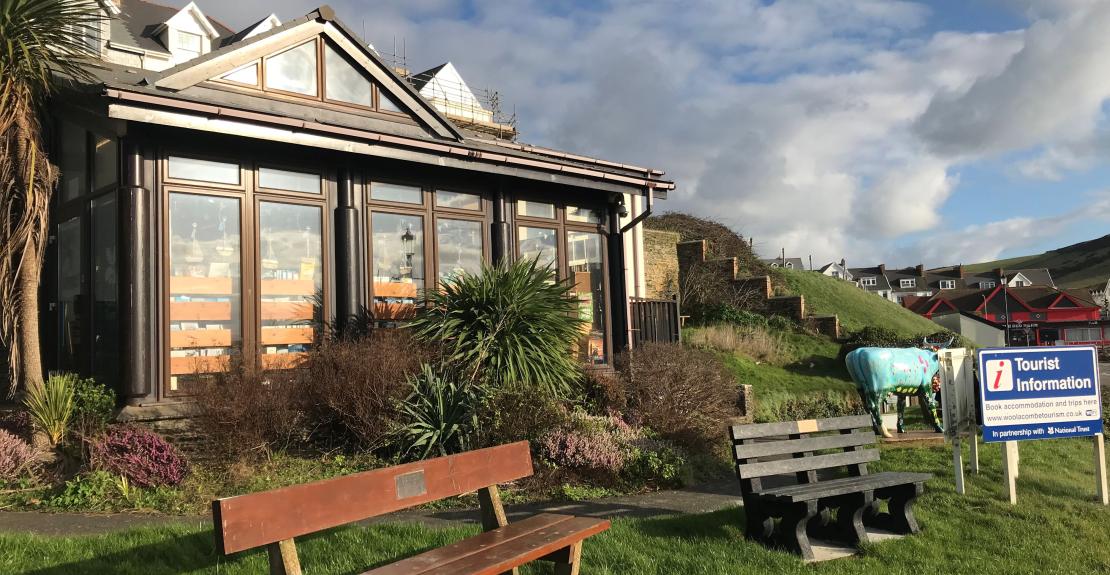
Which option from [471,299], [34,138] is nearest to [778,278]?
[471,299]

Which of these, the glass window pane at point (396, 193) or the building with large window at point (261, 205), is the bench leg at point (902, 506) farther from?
the glass window pane at point (396, 193)

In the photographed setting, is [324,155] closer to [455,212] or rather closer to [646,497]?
[455,212]

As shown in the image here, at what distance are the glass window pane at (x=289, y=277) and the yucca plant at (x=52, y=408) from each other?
7.03 ft

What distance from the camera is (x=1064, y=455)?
10.5m

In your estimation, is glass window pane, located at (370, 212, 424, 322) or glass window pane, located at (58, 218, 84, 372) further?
glass window pane, located at (370, 212, 424, 322)

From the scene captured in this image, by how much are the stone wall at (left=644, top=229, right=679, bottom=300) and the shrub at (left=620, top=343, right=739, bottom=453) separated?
10.1 m

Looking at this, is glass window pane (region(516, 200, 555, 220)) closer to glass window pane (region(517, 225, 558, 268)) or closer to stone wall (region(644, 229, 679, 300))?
glass window pane (region(517, 225, 558, 268))

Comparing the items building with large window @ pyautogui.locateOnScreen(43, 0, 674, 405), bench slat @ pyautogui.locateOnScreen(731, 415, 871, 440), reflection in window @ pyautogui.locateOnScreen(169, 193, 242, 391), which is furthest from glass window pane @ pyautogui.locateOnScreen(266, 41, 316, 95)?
bench slat @ pyautogui.locateOnScreen(731, 415, 871, 440)

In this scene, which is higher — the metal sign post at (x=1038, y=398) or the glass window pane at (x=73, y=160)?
the glass window pane at (x=73, y=160)

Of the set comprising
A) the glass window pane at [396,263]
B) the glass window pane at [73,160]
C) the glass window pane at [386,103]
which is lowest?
the glass window pane at [396,263]

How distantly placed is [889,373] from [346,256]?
7185mm

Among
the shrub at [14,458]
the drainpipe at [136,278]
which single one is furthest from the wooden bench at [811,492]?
the shrub at [14,458]

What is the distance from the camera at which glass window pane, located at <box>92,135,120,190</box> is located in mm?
9594

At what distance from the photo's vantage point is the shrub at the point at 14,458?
7.81 meters
